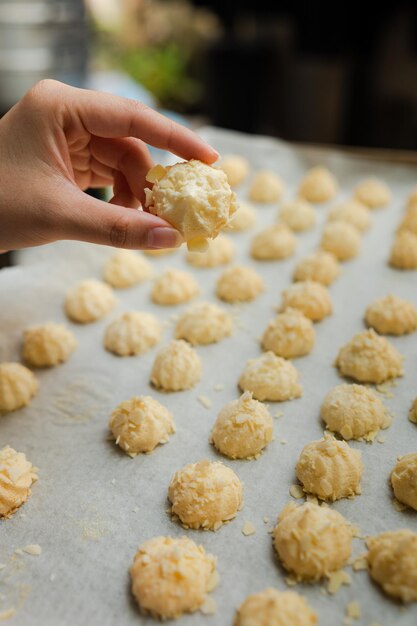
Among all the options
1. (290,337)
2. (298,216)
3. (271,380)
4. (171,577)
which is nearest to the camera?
(171,577)

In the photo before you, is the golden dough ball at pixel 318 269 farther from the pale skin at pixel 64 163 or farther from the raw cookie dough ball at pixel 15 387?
the raw cookie dough ball at pixel 15 387

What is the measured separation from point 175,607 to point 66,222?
3.50 feet

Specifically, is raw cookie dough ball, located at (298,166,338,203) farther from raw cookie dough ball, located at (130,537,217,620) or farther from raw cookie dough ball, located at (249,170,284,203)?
raw cookie dough ball, located at (130,537,217,620)

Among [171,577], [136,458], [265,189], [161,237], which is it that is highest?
[161,237]

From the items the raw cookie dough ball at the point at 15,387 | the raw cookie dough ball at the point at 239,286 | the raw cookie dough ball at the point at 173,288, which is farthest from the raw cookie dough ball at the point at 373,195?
the raw cookie dough ball at the point at 15,387

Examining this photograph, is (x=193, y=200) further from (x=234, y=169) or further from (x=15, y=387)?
(x=234, y=169)

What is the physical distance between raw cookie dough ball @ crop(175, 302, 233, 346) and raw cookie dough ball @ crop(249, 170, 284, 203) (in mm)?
1191

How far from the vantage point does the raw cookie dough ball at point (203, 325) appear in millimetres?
2500

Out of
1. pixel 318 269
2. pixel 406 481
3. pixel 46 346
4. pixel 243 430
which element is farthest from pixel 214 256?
pixel 406 481

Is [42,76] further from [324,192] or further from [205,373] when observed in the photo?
[205,373]

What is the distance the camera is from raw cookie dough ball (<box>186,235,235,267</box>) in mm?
3031

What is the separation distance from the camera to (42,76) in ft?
12.0

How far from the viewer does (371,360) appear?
2.21 meters

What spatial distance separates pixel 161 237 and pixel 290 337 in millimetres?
867
